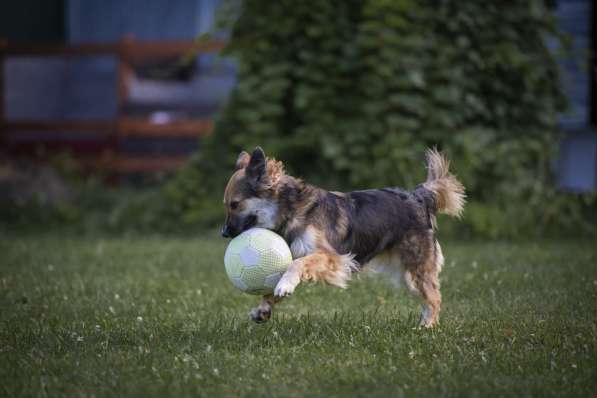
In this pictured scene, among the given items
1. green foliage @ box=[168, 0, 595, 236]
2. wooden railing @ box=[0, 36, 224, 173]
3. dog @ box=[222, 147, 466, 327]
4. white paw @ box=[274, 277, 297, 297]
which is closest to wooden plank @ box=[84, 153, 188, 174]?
wooden railing @ box=[0, 36, 224, 173]

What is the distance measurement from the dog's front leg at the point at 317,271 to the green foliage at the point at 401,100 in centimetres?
520

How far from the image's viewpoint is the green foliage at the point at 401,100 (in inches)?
424

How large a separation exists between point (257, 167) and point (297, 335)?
1.30 m

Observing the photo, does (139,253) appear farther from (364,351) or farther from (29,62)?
(29,62)

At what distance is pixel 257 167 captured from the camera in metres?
5.70

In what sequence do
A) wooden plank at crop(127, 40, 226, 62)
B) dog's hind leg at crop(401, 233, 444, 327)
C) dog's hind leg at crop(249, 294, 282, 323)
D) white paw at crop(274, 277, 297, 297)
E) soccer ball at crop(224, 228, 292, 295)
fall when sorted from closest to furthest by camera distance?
white paw at crop(274, 277, 297, 297) < soccer ball at crop(224, 228, 292, 295) < dog's hind leg at crop(249, 294, 282, 323) < dog's hind leg at crop(401, 233, 444, 327) < wooden plank at crop(127, 40, 226, 62)

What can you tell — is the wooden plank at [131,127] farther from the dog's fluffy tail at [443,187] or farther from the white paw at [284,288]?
the white paw at [284,288]

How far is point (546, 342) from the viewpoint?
16.7 feet

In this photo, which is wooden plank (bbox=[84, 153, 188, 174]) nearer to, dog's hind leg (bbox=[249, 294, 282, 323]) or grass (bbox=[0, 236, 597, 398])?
grass (bbox=[0, 236, 597, 398])

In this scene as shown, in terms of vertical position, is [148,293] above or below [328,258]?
below

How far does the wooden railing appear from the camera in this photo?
14.8 m

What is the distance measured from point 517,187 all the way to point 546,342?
6.39 metres

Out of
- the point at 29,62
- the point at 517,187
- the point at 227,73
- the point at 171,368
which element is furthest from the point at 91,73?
the point at 171,368

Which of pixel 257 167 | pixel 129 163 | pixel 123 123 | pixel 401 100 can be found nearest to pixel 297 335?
pixel 257 167
